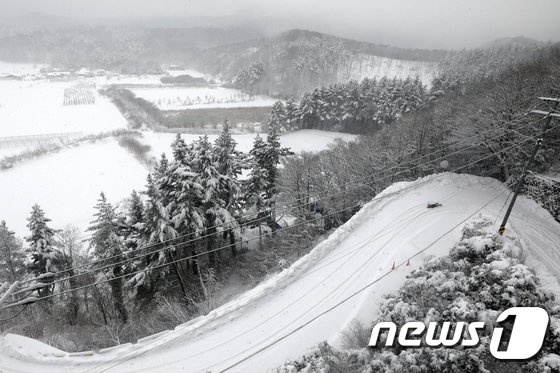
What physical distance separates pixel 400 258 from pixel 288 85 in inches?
5484

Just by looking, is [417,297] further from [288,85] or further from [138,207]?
[288,85]

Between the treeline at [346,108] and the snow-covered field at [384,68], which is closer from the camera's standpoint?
the treeline at [346,108]

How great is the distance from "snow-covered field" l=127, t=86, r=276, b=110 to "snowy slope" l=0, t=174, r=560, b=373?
10934 cm

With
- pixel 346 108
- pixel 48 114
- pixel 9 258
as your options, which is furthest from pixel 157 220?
A: pixel 48 114

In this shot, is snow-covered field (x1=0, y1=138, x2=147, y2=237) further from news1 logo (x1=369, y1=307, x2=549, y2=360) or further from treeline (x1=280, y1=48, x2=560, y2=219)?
news1 logo (x1=369, y1=307, x2=549, y2=360)

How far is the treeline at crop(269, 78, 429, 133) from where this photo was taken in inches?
2638

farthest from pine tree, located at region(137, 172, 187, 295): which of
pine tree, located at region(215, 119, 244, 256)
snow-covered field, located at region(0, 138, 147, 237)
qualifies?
snow-covered field, located at region(0, 138, 147, 237)

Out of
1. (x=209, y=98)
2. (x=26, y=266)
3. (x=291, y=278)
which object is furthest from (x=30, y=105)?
(x=291, y=278)

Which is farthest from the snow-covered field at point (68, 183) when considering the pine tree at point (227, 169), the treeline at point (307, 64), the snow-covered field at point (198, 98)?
the treeline at point (307, 64)

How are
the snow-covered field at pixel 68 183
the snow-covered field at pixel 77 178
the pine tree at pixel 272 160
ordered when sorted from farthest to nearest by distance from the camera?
the snow-covered field at pixel 77 178 < the snow-covered field at pixel 68 183 < the pine tree at pixel 272 160

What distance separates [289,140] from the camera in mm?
71625

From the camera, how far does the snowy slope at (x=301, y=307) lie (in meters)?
12.4

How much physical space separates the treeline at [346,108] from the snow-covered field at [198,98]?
158ft

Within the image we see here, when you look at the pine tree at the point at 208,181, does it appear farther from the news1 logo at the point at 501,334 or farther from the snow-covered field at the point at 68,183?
the snow-covered field at the point at 68,183
